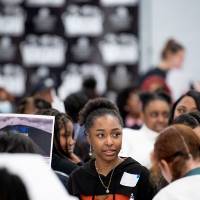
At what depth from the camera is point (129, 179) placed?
4.89m

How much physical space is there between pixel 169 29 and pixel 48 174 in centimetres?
920

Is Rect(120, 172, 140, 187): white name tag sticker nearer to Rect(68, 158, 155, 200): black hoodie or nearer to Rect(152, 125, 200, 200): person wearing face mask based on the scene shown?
Rect(68, 158, 155, 200): black hoodie

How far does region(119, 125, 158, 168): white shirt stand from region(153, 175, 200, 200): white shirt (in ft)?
5.96

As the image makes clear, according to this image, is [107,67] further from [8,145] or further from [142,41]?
[8,145]

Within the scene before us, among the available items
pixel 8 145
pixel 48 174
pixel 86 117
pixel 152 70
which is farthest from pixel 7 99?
pixel 48 174

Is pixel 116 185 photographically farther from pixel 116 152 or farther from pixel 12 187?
pixel 12 187

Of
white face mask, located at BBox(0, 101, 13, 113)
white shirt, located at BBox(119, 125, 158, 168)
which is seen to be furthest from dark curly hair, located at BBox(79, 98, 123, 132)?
white face mask, located at BBox(0, 101, 13, 113)

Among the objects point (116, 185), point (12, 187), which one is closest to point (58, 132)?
point (116, 185)

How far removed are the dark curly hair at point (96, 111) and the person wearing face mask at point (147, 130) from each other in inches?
17.4

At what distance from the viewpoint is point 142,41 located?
12.1 m

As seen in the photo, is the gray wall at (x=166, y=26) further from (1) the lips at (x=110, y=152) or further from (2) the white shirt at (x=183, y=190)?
(2) the white shirt at (x=183, y=190)

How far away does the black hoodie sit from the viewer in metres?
4.84

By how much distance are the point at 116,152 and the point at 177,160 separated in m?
1.09

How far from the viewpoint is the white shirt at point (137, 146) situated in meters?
5.79
